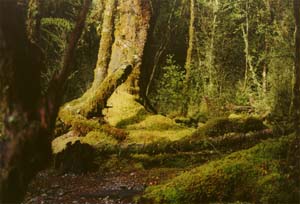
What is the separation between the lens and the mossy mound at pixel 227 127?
48.6ft

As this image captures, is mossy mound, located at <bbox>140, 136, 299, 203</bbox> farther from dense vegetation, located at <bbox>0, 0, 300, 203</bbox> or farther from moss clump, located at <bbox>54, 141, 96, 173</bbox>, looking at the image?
moss clump, located at <bbox>54, 141, 96, 173</bbox>

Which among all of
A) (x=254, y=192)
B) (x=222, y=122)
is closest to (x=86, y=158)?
(x=222, y=122)

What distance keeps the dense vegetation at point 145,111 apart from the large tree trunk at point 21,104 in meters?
0.01

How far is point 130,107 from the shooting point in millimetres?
18000

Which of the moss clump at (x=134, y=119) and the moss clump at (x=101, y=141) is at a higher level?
the moss clump at (x=134, y=119)

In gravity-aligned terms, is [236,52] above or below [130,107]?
above

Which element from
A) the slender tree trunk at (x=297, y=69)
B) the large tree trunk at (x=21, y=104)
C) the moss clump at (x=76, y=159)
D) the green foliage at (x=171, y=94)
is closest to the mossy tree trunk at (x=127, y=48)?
the moss clump at (x=76, y=159)

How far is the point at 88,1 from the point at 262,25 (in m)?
20.1

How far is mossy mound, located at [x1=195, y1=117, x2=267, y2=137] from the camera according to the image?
583 inches

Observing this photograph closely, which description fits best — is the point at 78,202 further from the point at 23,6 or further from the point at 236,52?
the point at 236,52

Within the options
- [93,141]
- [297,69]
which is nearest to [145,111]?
[93,141]

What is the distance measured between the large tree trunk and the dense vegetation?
0.01m

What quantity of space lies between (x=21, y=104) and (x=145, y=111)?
11.8 meters

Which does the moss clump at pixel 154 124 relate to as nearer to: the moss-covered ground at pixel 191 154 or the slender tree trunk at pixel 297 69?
the moss-covered ground at pixel 191 154
